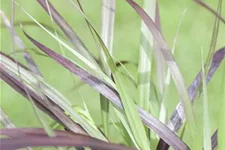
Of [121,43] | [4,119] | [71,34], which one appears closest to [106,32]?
[71,34]

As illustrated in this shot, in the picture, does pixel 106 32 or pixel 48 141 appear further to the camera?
pixel 106 32

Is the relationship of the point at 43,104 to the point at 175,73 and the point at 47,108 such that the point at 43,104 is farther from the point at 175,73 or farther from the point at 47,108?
the point at 175,73

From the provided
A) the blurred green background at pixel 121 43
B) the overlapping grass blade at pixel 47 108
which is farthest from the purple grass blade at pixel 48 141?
the blurred green background at pixel 121 43

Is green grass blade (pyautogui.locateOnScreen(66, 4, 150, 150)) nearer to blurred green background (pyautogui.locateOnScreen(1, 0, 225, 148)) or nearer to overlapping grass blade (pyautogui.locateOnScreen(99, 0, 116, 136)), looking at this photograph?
overlapping grass blade (pyautogui.locateOnScreen(99, 0, 116, 136))

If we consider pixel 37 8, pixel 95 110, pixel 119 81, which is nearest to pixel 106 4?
pixel 119 81

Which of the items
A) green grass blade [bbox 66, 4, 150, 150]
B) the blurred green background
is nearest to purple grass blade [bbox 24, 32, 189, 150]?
green grass blade [bbox 66, 4, 150, 150]

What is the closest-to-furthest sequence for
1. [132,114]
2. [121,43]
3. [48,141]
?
1. [48,141]
2. [132,114]
3. [121,43]

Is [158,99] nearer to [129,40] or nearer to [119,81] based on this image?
[119,81]

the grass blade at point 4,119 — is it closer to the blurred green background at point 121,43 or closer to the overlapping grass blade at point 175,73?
the overlapping grass blade at point 175,73
